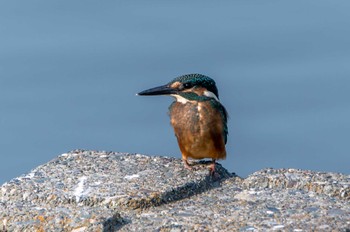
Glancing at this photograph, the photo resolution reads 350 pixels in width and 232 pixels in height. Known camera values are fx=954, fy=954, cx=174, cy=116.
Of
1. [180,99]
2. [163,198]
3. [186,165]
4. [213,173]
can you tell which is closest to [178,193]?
[163,198]

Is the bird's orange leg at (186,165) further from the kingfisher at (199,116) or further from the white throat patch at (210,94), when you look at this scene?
the white throat patch at (210,94)

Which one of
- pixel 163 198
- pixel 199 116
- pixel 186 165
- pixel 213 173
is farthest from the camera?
pixel 199 116

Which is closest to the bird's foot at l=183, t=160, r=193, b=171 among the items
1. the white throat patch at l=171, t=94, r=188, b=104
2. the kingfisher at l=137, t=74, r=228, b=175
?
the kingfisher at l=137, t=74, r=228, b=175

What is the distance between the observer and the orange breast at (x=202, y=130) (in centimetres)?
529

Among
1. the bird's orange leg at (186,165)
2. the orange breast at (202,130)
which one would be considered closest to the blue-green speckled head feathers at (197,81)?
the orange breast at (202,130)

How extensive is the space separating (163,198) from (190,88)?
4.00 ft

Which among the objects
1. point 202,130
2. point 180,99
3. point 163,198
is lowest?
point 163,198

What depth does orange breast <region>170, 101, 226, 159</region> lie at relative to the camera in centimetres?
529

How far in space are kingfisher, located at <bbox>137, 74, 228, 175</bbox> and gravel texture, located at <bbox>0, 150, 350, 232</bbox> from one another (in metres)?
0.41

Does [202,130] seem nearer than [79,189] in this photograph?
No

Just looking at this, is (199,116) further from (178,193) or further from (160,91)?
(178,193)

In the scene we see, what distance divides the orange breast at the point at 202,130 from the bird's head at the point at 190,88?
0.06 metres

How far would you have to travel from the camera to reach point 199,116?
5.30m

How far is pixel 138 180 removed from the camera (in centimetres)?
446
